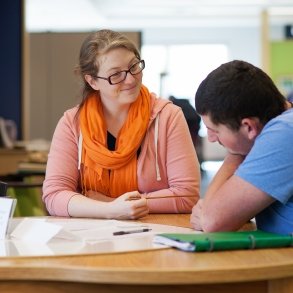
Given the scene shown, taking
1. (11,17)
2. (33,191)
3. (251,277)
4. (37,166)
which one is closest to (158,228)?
(251,277)

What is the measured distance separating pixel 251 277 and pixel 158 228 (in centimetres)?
54

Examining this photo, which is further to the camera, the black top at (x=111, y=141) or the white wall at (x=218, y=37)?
the white wall at (x=218, y=37)

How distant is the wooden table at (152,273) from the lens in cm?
122

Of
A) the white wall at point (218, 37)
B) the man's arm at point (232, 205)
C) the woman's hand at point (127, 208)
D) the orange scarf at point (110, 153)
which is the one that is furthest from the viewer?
the white wall at point (218, 37)

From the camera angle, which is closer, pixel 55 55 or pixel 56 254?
pixel 56 254

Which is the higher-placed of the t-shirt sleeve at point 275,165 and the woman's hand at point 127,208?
the t-shirt sleeve at point 275,165

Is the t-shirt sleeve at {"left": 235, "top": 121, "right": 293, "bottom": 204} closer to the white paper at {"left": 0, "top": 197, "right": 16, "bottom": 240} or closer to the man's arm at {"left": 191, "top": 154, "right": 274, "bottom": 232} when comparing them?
the man's arm at {"left": 191, "top": 154, "right": 274, "bottom": 232}

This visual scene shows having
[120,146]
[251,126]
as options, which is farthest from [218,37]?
[251,126]

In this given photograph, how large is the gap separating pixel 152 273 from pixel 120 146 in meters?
1.01

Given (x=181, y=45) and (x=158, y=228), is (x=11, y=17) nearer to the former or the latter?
(x=158, y=228)

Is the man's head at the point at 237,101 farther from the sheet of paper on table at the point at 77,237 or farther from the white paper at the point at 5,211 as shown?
the white paper at the point at 5,211

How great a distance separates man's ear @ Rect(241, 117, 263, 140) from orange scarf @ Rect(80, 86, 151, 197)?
67 cm

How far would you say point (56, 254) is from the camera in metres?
1.38

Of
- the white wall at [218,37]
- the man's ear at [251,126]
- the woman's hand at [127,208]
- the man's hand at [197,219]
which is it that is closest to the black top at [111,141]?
the woman's hand at [127,208]
